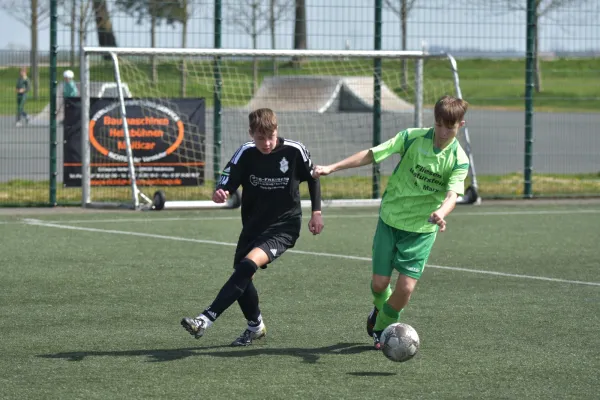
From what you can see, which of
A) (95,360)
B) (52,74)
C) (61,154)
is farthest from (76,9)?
(95,360)

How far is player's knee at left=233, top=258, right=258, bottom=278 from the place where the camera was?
7.01 metres

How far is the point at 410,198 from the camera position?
7.09 metres

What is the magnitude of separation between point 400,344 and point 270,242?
1.17 meters

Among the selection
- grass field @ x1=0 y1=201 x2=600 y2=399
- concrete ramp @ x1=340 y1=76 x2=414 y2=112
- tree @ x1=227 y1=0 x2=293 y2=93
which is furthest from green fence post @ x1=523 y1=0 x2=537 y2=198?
tree @ x1=227 y1=0 x2=293 y2=93

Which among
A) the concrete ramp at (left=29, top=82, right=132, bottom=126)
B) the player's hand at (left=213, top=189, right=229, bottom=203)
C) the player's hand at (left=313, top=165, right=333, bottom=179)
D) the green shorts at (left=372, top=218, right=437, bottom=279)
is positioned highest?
the concrete ramp at (left=29, top=82, right=132, bottom=126)

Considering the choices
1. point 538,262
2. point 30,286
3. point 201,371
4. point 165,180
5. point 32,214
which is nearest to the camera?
point 201,371

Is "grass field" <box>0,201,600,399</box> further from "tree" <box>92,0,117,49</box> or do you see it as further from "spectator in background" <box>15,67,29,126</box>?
"tree" <box>92,0,117,49</box>

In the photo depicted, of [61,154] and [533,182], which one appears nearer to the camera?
[61,154]

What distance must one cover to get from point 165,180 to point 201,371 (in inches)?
369

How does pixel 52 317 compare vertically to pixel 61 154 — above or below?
below

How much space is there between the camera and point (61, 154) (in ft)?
51.2

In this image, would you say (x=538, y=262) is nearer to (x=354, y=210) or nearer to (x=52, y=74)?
(x=354, y=210)

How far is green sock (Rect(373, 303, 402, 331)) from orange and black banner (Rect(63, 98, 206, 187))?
872 centimetres

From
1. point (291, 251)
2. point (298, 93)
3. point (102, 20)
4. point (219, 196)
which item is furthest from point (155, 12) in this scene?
point (219, 196)
